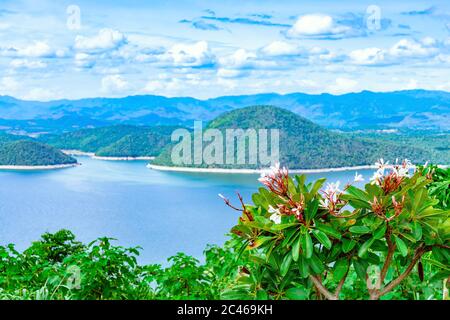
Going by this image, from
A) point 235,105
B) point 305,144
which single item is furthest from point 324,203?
point 235,105

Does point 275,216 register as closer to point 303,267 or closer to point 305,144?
point 303,267

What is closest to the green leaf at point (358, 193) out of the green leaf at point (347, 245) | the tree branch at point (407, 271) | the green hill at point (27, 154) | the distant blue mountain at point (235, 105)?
the green leaf at point (347, 245)

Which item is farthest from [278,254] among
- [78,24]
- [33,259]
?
[78,24]

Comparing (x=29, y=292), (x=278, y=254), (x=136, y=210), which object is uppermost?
(x=278, y=254)

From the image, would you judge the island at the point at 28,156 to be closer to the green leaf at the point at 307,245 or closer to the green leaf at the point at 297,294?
the green leaf at the point at 297,294

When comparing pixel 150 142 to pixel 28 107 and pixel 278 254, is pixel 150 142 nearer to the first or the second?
pixel 28 107

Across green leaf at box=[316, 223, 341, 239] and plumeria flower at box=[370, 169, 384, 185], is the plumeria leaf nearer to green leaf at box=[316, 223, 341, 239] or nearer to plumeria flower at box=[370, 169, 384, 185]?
green leaf at box=[316, 223, 341, 239]

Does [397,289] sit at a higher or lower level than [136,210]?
higher
